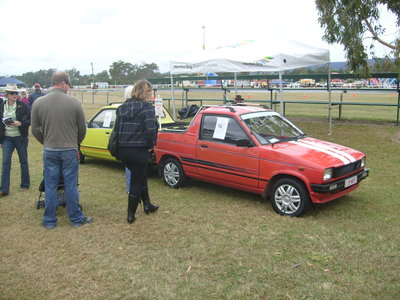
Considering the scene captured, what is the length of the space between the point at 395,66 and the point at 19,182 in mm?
11466

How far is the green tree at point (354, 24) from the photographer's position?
38.1ft

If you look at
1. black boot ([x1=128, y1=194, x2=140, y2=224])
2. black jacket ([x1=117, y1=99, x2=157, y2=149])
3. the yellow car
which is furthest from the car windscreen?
the yellow car

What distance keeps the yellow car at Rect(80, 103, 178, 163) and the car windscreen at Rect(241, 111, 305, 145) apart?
258 centimetres

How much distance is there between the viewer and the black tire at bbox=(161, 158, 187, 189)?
688cm

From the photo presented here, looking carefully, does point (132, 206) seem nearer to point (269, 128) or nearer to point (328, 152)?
point (269, 128)

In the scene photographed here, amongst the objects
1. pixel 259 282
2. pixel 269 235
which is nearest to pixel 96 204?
pixel 269 235

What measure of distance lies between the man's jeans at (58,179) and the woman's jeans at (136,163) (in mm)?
656

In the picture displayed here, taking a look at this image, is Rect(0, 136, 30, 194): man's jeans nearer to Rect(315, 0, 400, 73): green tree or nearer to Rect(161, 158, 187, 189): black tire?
Rect(161, 158, 187, 189): black tire

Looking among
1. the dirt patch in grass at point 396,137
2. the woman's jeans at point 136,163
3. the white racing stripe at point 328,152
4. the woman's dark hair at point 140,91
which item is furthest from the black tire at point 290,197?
the dirt patch in grass at point 396,137

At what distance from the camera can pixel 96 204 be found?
20.3 feet

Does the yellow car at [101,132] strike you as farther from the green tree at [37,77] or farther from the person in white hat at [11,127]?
the green tree at [37,77]

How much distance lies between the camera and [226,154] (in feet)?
20.1

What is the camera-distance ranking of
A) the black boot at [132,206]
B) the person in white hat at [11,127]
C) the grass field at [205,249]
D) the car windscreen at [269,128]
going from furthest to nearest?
the person in white hat at [11,127], the car windscreen at [269,128], the black boot at [132,206], the grass field at [205,249]

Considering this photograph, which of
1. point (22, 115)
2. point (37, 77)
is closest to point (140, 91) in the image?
point (22, 115)
